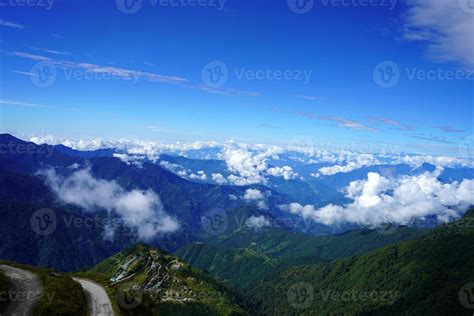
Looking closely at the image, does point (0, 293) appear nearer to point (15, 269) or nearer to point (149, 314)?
point (15, 269)

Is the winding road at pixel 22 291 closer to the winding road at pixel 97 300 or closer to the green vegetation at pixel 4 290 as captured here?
the green vegetation at pixel 4 290

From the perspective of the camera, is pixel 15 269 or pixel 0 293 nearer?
pixel 0 293

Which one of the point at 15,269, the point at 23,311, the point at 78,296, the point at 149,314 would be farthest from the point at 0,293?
the point at 149,314
